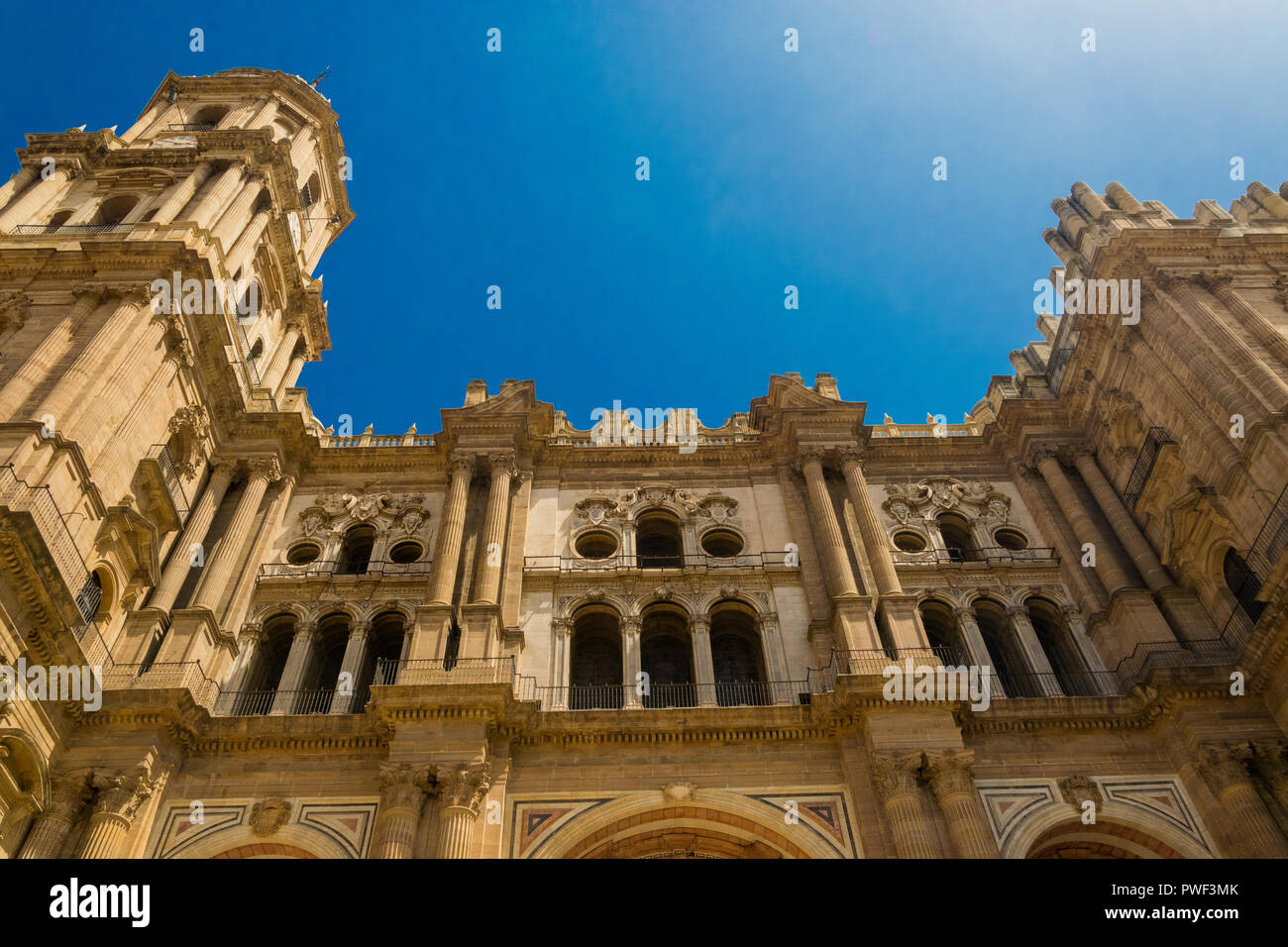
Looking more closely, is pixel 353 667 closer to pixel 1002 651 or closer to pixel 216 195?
→ pixel 1002 651

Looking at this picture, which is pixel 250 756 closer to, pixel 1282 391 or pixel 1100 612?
pixel 1100 612

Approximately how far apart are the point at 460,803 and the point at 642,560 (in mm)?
9533

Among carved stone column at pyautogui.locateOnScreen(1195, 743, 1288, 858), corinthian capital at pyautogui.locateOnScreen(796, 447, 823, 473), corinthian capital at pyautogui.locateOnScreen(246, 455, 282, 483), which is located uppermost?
corinthian capital at pyautogui.locateOnScreen(246, 455, 282, 483)

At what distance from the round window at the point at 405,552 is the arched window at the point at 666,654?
21.9ft

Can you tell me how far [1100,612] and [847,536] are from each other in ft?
19.8

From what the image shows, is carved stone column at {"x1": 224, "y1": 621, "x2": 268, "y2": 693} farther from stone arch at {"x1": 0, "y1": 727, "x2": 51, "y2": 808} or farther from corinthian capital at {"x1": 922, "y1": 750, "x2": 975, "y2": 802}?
corinthian capital at {"x1": 922, "y1": 750, "x2": 975, "y2": 802}

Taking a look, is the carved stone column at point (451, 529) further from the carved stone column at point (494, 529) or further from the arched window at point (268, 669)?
the arched window at point (268, 669)

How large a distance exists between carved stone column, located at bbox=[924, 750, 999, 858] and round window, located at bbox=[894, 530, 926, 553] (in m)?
8.74

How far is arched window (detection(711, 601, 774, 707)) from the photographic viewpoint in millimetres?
22469

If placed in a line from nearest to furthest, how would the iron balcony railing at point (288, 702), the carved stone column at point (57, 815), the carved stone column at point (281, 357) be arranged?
the carved stone column at point (57, 815) < the iron balcony railing at point (288, 702) < the carved stone column at point (281, 357)

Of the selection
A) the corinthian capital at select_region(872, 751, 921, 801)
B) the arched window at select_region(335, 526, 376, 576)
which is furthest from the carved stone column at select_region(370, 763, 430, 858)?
the arched window at select_region(335, 526, 376, 576)

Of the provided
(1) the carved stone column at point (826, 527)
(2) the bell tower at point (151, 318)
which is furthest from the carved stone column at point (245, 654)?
(1) the carved stone column at point (826, 527)

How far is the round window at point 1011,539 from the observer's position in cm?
2692

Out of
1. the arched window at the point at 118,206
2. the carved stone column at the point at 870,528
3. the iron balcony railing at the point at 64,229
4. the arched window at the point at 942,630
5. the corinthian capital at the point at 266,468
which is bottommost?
the arched window at the point at 942,630
